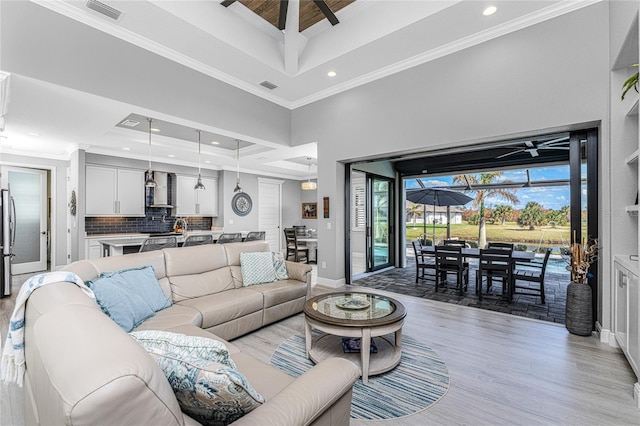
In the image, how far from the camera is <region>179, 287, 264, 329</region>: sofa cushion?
282cm

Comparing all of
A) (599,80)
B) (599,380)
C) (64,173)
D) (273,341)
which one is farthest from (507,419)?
(64,173)

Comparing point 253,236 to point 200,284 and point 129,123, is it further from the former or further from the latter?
point 129,123

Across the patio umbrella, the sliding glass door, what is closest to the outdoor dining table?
the sliding glass door

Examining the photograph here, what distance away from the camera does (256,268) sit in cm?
379

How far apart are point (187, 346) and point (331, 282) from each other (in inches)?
167

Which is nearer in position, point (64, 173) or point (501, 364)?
point (501, 364)

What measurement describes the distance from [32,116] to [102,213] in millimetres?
2667

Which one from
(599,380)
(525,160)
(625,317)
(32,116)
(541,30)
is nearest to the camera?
(599,380)

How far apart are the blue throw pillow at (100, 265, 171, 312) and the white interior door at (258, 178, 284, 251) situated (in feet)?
20.9

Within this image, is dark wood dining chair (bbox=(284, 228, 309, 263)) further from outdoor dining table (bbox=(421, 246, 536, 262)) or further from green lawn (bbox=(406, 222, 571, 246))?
green lawn (bbox=(406, 222, 571, 246))

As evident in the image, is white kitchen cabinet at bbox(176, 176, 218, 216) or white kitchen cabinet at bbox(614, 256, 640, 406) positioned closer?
white kitchen cabinet at bbox(614, 256, 640, 406)

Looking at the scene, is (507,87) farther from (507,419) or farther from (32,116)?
(32,116)

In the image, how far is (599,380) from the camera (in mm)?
2324

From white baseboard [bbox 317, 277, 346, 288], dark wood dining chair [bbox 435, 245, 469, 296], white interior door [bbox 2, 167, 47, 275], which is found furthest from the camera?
white interior door [bbox 2, 167, 47, 275]
